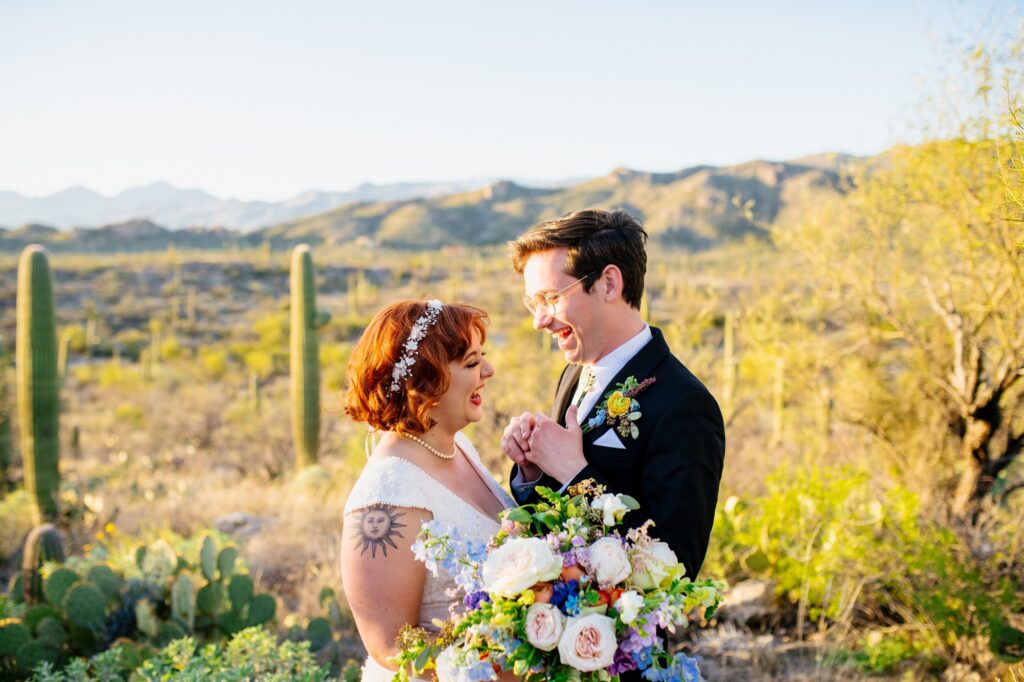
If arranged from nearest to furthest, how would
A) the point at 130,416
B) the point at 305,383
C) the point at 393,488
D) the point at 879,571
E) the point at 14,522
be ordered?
the point at 393,488
the point at 879,571
the point at 14,522
the point at 305,383
the point at 130,416

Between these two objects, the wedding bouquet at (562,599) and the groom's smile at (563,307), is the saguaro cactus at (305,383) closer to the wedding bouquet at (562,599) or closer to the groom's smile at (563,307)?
the groom's smile at (563,307)

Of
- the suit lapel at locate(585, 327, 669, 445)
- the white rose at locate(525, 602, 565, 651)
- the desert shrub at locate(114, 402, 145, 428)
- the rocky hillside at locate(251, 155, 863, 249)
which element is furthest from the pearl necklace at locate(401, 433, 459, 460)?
the rocky hillside at locate(251, 155, 863, 249)

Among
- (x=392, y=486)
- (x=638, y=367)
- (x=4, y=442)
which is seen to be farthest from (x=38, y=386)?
(x=638, y=367)

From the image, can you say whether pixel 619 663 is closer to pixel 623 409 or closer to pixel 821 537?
pixel 623 409

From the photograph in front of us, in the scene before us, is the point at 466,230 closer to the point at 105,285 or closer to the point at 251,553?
the point at 105,285

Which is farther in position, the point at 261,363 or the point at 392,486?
the point at 261,363

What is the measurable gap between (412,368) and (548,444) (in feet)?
1.75

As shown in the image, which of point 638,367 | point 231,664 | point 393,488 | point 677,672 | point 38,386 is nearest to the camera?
point 677,672

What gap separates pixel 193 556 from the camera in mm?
6410

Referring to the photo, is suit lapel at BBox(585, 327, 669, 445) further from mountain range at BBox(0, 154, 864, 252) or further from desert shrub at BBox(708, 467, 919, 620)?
mountain range at BBox(0, 154, 864, 252)

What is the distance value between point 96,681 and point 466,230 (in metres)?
79.6

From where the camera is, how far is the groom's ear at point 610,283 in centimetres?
278

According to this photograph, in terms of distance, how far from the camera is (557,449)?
244 centimetres

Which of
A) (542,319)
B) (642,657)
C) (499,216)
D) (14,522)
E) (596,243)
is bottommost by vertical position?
(14,522)
